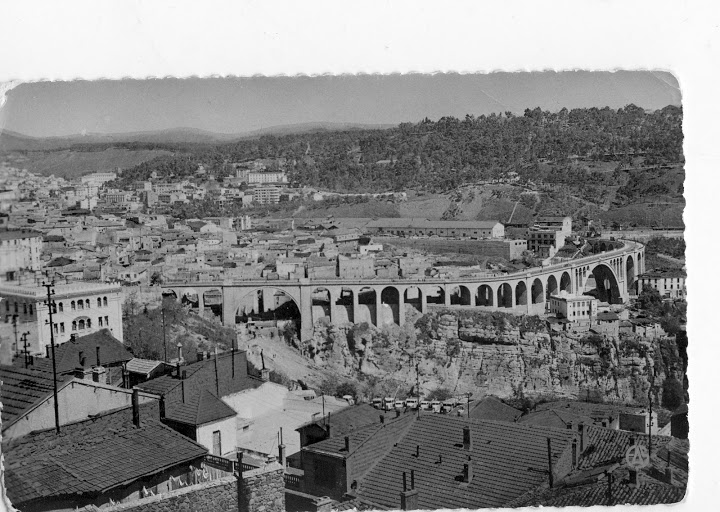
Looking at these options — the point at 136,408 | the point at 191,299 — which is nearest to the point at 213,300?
the point at 191,299

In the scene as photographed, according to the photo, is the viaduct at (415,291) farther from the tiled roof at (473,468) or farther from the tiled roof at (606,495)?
the tiled roof at (606,495)

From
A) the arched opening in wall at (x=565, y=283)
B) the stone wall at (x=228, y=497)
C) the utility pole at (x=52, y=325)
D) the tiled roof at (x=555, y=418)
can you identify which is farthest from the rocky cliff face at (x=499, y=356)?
the utility pole at (x=52, y=325)

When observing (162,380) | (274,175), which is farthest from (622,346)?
(162,380)

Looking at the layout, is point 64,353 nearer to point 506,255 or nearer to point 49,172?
point 49,172

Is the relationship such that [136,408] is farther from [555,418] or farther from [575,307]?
[575,307]

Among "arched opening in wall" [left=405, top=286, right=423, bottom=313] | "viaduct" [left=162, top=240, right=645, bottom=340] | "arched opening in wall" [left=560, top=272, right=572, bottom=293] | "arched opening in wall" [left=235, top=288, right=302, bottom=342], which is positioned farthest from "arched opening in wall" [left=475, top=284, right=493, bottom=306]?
"arched opening in wall" [left=235, top=288, right=302, bottom=342]

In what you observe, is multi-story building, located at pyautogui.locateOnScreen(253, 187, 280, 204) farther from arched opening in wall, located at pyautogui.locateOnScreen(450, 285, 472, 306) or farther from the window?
the window
